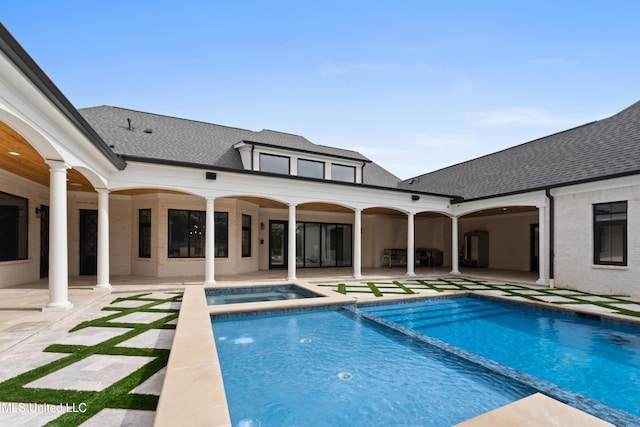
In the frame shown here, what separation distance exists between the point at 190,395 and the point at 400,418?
2.00 metres

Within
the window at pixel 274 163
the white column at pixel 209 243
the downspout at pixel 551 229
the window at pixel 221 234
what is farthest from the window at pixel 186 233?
the downspout at pixel 551 229

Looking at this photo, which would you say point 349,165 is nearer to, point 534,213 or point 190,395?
point 534,213

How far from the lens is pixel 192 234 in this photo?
482 inches

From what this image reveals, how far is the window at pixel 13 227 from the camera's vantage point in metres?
8.76

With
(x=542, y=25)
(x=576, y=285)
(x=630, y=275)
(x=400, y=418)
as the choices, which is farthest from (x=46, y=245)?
(x=630, y=275)

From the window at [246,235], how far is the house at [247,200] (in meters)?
0.06

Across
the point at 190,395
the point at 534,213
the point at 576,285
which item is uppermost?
the point at 534,213

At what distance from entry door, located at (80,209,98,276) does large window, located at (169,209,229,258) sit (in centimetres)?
274

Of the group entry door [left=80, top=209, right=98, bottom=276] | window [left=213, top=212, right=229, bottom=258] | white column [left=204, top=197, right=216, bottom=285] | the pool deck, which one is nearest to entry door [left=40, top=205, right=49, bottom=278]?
entry door [left=80, top=209, right=98, bottom=276]

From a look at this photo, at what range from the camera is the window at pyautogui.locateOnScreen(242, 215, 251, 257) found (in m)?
13.5

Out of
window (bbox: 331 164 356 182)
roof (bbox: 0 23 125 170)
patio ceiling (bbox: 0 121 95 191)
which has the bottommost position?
patio ceiling (bbox: 0 121 95 191)

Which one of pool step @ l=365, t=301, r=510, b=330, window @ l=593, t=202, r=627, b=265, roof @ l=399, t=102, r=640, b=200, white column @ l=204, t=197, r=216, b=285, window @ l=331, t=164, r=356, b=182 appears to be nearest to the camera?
pool step @ l=365, t=301, r=510, b=330

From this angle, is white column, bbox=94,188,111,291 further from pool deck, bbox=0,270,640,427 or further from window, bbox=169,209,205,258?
window, bbox=169,209,205,258

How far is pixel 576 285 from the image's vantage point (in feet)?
33.4
